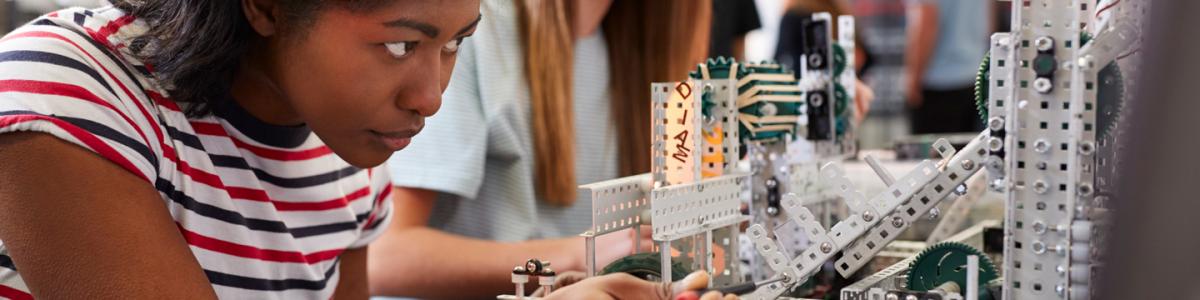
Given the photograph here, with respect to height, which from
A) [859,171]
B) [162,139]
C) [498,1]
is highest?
[498,1]

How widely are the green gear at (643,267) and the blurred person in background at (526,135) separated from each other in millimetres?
563

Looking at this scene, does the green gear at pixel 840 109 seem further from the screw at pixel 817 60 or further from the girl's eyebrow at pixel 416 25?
the girl's eyebrow at pixel 416 25

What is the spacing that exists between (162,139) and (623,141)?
1.03 meters

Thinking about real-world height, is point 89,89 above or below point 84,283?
above

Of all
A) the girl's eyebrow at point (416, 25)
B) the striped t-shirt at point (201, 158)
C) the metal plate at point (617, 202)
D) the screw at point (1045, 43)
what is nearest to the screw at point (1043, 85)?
the screw at point (1045, 43)

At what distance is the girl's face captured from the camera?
1.22 m

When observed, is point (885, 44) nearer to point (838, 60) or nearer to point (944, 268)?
point (838, 60)

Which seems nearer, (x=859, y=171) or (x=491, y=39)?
(x=491, y=39)

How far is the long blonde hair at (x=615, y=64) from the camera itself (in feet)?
6.93

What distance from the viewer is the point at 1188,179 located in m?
0.35

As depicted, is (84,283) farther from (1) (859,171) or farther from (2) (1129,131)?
(1) (859,171)

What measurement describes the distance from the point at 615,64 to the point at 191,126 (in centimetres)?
103

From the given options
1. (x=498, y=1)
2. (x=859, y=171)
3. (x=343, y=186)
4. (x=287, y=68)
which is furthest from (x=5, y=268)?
→ (x=859, y=171)

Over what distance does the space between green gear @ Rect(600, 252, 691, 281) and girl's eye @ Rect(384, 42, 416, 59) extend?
370mm
